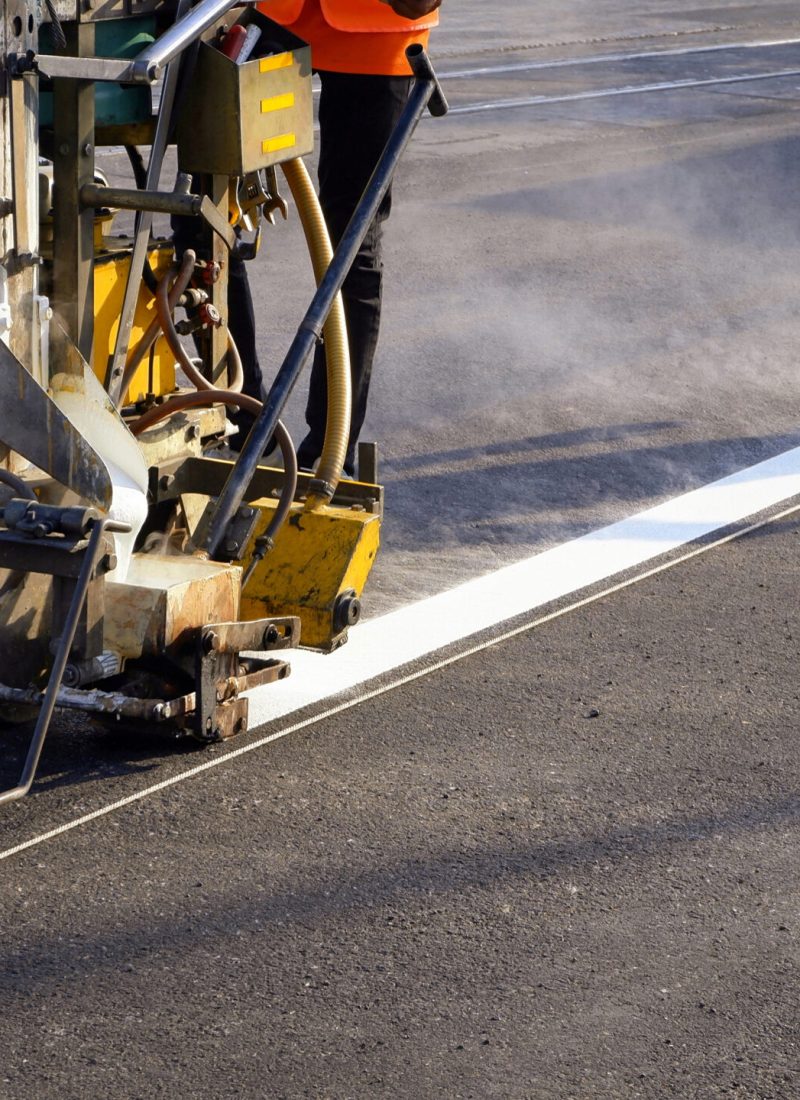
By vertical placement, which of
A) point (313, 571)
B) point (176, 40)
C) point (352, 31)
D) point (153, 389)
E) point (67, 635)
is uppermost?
point (176, 40)

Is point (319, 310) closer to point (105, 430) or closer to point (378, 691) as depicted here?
point (105, 430)

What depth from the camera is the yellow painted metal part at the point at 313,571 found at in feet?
11.6

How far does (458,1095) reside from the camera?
2410 mm

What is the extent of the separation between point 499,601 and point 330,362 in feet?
2.93

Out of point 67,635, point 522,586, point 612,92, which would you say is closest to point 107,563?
point 67,635

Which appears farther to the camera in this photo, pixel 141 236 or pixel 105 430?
pixel 141 236

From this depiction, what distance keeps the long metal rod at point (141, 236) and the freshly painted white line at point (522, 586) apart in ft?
2.59

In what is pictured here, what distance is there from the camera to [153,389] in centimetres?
364

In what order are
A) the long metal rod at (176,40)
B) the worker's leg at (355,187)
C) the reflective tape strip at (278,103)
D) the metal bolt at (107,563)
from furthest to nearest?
the worker's leg at (355,187) < the reflective tape strip at (278,103) < the metal bolt at (107,563) < the long metal rod at (176,40)

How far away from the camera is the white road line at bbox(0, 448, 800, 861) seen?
363 cm

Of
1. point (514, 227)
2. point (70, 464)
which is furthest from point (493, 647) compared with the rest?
point (514, 227)

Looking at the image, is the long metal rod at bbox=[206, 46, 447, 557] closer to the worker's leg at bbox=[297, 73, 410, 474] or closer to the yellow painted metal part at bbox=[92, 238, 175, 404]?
the yellow painted metal part at bbox=[92, 238, 175, 404]

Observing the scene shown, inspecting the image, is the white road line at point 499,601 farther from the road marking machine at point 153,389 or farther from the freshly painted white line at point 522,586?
the road marking machine at point 153,389

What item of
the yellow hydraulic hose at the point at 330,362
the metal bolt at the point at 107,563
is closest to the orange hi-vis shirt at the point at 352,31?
the yellow hydraulic hose at the point at 330,362
